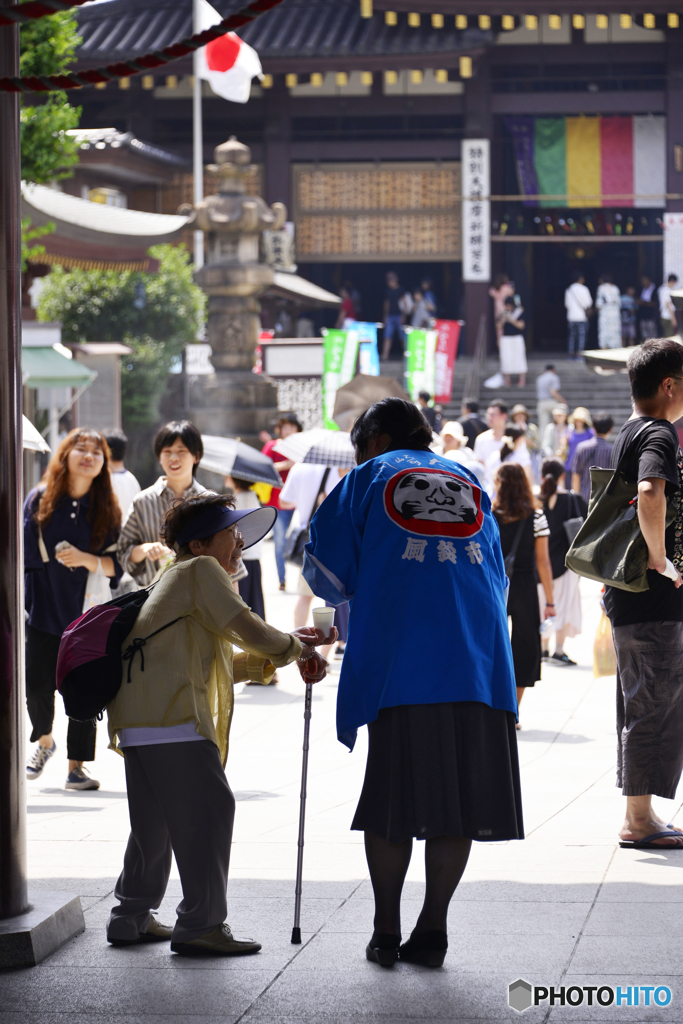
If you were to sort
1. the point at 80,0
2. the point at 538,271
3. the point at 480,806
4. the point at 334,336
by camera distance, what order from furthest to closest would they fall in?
the point at 538,271 → the point at 334,336 → the point at 480,806 → the point at 80,0

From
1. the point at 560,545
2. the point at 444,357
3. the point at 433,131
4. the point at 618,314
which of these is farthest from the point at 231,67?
the point at 560,545

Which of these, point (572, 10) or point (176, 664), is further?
point (572, 10)

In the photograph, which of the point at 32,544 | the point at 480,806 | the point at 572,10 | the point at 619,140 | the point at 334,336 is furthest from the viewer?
the point at 619,140

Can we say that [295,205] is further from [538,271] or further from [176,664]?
[176,664]

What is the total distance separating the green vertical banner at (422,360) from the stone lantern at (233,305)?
4.36 metres

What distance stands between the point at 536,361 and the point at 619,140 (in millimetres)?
4683

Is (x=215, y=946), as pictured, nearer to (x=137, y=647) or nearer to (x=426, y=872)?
(x=426, y=872)

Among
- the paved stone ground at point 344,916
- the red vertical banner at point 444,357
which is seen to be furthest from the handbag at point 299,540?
the red vertical banner at point 444,357

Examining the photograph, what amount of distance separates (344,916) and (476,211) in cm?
2198

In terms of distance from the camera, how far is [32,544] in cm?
622

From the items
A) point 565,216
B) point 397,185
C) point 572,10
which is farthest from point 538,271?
point 572,10

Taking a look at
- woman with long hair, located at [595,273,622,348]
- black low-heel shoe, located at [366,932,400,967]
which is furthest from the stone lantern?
black low-heel shoe, located at [366,932,400,967]

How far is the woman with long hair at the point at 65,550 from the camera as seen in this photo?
610cm

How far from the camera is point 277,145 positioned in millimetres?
24797
